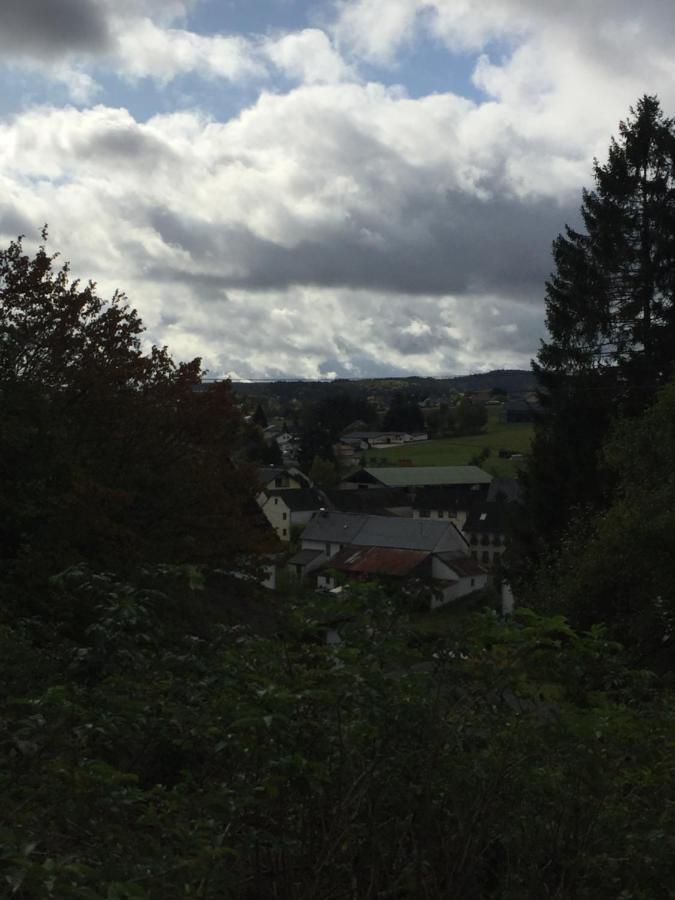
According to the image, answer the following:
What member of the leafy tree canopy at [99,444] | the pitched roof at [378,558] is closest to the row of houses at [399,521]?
the pitched roof at [378,558]

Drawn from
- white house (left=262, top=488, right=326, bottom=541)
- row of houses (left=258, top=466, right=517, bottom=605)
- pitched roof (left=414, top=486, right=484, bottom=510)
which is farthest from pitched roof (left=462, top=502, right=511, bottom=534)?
white house (left=262, top=488, right=326, bottom=541)

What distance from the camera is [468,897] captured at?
Answer: 5090 mm

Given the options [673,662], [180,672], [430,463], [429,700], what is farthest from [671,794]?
[430,463]

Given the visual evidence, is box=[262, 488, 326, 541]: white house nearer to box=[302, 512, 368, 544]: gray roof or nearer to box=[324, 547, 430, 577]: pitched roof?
box=[302, 512, 368, 544]: gray roof

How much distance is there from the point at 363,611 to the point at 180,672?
1457 millimetres

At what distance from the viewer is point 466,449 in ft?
377

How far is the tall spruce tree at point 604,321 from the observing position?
27.2m

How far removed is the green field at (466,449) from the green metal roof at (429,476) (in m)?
3.24

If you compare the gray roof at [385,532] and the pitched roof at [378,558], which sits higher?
the gray roof at [385,532]

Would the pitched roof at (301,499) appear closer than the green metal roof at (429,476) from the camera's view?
Yes

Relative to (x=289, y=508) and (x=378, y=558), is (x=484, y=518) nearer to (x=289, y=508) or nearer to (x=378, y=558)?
(x=289, y=508)

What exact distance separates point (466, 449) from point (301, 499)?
40022 mm

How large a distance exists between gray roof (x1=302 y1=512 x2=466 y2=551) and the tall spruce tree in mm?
29757

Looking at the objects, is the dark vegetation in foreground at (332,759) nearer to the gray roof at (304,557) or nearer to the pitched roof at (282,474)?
the gray roof at (304,557)
